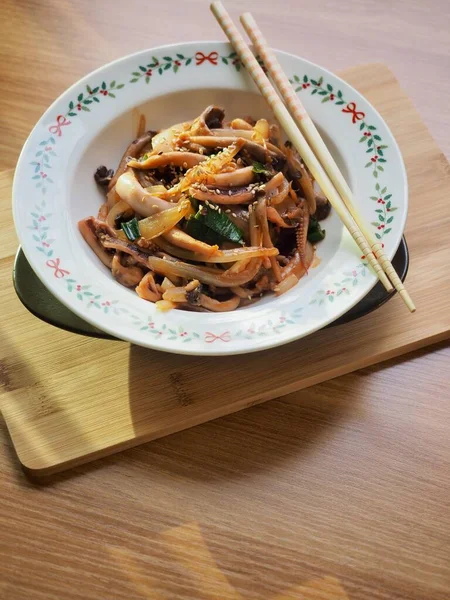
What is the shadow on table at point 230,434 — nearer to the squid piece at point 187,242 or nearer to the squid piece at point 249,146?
the squid piece at point 187,242

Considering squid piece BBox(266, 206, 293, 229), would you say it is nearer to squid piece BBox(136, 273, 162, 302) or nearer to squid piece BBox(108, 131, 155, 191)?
squid piece BBox(136, 273, 162, 302)

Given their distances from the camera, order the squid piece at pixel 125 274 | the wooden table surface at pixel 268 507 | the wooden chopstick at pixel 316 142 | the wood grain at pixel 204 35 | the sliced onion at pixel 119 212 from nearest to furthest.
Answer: the wooden table surface at pixel 268 507, the wooden chopstick at pixel 316 142, the squid piece at pixel 125 274, the sliced onion at pixel 119 212, the wood grain at pixel 204 35

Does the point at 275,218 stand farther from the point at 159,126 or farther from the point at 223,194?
the point at 159,126

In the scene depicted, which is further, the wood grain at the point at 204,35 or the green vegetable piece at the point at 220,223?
the wood grain at the point at 204,35

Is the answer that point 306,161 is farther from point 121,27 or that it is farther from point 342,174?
point 121,27

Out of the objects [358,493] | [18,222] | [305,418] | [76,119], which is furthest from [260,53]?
[358,493]

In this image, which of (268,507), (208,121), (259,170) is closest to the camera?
(268,507)

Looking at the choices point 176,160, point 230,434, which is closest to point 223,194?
point 176,160

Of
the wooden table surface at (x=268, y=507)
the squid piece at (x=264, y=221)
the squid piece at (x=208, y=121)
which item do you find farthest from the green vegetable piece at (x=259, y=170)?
the wooden table surface at (x=268, y=507)
